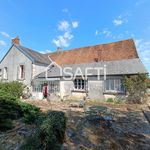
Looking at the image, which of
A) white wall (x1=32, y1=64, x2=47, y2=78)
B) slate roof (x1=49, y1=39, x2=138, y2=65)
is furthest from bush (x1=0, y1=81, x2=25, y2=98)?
slate roof (x1=49, y1=39, x2=138, y2=65)

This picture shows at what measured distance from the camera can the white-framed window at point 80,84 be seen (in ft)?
57.9

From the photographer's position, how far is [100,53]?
22.8 meters

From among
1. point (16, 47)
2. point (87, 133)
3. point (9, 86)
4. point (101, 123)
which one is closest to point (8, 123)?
point (87, 133)

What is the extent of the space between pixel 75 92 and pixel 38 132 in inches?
526

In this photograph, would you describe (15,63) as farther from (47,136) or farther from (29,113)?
(47,136)

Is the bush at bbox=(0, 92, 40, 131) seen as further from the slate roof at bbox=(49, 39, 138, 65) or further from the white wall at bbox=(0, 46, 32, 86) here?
the slate roof at bbox=(49, 39, 138, 65)

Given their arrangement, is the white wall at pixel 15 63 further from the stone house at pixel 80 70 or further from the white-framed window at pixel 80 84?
the white-framed window at pixel 80 84

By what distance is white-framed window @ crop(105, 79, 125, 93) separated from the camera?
1549cm

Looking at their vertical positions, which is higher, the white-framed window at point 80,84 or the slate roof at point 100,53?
the slate roof at point 100,53

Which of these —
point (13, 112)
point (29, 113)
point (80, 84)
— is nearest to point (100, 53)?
point (80, 84)

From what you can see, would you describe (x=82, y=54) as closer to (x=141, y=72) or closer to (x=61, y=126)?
(x=141, y=72)

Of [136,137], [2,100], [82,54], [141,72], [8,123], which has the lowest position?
[136,137]

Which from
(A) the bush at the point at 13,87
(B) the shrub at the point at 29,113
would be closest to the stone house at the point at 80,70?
(A) the bush at the point at 13,87

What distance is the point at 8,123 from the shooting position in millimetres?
6480
